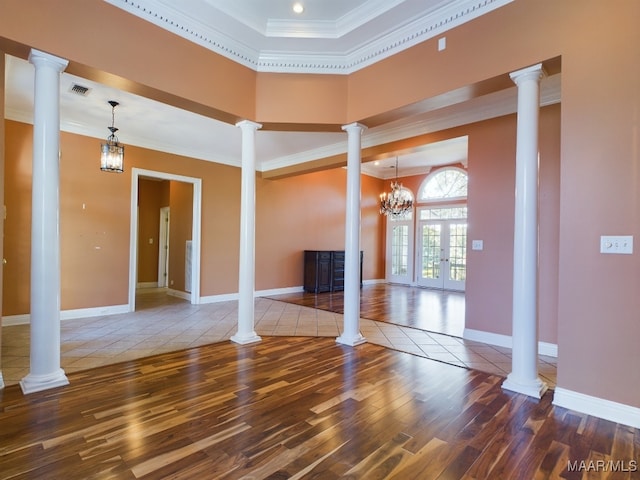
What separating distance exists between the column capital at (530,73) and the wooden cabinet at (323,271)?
548 centimetres

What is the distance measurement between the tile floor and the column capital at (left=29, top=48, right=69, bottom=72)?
2.56 meters

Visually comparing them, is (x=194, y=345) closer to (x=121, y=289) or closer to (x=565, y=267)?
(x=121, y=289)

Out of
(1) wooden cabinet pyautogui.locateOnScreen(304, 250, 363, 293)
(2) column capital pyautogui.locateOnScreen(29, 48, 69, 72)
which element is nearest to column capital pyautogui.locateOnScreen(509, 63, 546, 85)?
(2) column capital pyautogui.locateOnScreen(29, 48, 69, 72)

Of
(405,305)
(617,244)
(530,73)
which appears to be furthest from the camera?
(405,305)

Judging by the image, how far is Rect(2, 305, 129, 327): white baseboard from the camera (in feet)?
14.4

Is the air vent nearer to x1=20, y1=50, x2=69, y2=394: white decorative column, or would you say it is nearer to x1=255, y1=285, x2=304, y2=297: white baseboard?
x1=20, y1=50, x2=69, y2=394: white decorative column

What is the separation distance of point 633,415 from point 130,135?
22.1ft

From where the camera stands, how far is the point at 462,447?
1875 millimetres

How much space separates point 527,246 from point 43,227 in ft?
12.6

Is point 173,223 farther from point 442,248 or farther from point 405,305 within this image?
point 442,248

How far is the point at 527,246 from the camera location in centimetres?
260

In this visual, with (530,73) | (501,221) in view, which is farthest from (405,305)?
(530,73)

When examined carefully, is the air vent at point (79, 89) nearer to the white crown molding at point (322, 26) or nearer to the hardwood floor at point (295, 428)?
the white crown molding at point (322, 26)

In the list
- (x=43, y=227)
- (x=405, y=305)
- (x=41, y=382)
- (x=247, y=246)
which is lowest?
(x=405, y=305)
